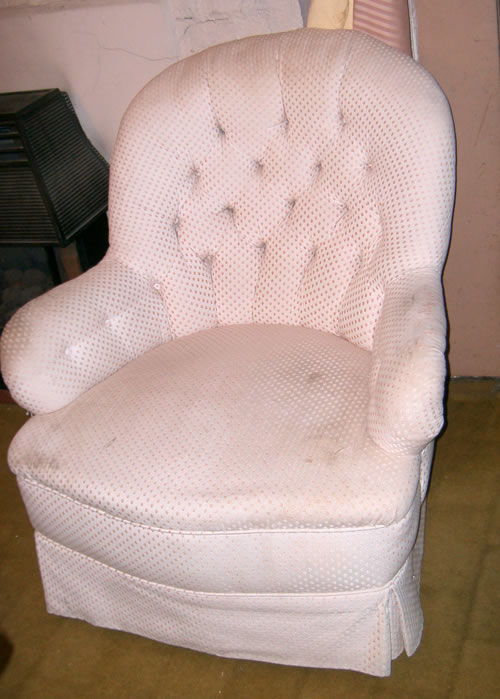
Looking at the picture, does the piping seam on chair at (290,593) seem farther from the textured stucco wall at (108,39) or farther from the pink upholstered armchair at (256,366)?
the textured stucco wall at (108,39)

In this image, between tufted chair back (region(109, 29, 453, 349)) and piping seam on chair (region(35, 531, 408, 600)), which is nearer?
piping seam on chair (region(35, 531, 408, 600))

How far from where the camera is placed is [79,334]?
4.49ft

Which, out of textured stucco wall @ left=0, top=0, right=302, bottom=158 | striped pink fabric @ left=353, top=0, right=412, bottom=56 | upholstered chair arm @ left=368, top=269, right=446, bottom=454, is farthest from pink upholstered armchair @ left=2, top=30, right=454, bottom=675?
textured stucco wall @ left=0, top=0, right=302, bottom=158

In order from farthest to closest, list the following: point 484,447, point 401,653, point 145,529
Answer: point 484,447
point 401,653
point 145,529

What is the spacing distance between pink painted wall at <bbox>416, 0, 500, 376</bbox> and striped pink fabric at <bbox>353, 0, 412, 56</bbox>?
0.04m

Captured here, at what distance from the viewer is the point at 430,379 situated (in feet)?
3.46

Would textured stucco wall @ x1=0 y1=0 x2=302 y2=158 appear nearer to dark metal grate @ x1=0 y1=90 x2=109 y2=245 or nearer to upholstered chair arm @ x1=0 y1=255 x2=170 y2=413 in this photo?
dark metal grate @ x1=0 y1=90 x2=109 y2=245

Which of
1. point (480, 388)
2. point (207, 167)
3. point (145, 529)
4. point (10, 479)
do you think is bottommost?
point (10, 479)

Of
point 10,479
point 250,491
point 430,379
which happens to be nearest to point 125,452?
point 250,491

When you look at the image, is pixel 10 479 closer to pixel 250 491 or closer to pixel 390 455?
pixel 250 491

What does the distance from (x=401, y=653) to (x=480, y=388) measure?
2.55ft

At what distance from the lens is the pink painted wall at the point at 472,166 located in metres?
1.46

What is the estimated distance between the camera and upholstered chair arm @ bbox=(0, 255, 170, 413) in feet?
4.32

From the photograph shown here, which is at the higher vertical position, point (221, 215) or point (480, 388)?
point (221, 215)
